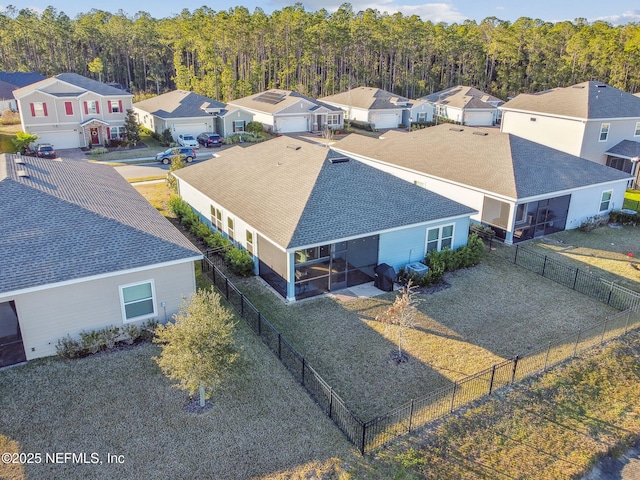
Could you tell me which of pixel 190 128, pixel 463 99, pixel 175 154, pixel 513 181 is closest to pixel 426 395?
pixel 513 181

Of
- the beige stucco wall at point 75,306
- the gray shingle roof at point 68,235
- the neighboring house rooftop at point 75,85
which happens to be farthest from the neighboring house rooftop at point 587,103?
the neighboring house rooftop at point 75,85

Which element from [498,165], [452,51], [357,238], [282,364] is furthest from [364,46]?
[282,364]

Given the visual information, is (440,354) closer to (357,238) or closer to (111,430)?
(357,238)

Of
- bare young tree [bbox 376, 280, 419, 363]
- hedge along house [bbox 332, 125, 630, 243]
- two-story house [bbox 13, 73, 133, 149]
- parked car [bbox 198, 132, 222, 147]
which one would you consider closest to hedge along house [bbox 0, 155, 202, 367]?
bare young tree [bbox 376, 280, 419, 363]

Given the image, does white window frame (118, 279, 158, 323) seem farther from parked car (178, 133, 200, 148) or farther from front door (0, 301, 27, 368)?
parked car (178, 133, 200, 148)

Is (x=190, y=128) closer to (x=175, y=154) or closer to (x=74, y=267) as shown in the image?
(x=175, y=154)
